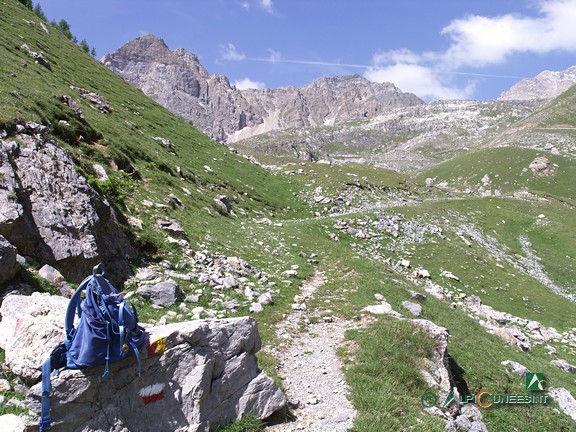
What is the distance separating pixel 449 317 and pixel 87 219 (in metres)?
17.9

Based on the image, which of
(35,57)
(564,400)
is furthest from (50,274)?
(35,57)

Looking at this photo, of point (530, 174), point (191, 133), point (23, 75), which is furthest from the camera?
point (530, 174)

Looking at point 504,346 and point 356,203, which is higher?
point 356,203

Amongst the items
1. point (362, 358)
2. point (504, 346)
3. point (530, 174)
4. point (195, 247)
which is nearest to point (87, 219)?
point (195, 247)

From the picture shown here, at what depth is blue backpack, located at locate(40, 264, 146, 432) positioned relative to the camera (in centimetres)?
608

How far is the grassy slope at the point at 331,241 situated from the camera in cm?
1189

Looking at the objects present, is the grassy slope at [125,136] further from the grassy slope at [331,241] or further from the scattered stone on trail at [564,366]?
the scattered stone on trail at [564,366]

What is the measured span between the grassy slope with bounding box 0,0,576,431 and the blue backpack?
19.5 ft

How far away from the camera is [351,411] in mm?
9219

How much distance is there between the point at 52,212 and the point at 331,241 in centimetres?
2389

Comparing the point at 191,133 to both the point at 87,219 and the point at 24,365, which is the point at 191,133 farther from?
the point at 24,365

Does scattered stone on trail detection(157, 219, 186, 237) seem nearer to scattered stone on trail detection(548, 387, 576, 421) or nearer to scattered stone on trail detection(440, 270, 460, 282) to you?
scattered stone on trail detection(548, 387, 576, 421)

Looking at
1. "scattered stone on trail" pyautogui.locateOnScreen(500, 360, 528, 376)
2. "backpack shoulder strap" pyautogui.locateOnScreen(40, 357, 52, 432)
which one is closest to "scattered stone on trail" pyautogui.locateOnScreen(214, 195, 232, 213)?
"scattered stone on trail" pyautogui.locateOnScreen(500, 360, 528, 376)

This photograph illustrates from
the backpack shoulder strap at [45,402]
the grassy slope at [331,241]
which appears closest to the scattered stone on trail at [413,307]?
the grassy slope at [331,241]
